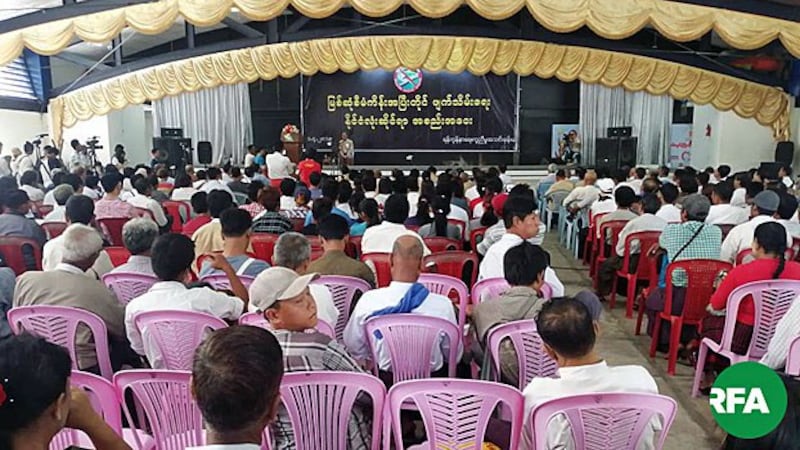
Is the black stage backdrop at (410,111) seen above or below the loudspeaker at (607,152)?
above

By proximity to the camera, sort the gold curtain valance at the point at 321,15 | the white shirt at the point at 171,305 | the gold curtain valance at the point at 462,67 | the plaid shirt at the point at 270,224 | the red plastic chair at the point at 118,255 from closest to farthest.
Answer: the white shirt at the point at 171,305
the red plastic chair at the point at 118,255
the plaid shirt at the point at 270,224
the gold curtain valance at the point at 321,15
the gold curtain valance at the point at 462,67

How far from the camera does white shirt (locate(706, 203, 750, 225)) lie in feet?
Result: 17.9

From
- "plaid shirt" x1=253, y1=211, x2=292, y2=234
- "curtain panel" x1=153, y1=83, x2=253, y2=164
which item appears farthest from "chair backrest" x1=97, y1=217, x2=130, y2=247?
"curtain panel" x1=153, y1=83, x2=253, y2=164

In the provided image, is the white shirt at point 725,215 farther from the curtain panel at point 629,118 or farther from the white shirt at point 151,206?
the curtain panel at point 629,118

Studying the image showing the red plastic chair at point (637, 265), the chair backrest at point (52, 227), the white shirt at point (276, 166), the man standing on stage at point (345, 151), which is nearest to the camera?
the red plastic chair at point (637, 265)

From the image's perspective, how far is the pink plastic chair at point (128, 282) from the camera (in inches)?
135

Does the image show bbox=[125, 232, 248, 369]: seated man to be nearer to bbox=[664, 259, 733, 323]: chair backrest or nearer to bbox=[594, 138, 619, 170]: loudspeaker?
bbox=[664, 259, 733, 323]: chair backrest

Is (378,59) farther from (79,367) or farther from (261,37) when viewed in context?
(79,367)

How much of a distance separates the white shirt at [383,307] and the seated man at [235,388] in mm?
1337

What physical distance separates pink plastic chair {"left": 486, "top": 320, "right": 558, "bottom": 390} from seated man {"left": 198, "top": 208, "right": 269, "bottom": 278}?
1608 millimetres

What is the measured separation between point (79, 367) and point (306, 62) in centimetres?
860

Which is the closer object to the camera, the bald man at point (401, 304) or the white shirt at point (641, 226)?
the bald man at point (401, 304)

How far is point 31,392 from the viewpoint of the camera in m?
1.38

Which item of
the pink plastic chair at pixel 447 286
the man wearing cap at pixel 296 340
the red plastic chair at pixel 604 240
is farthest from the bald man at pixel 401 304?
the red plastic chair at pixel 604 240
